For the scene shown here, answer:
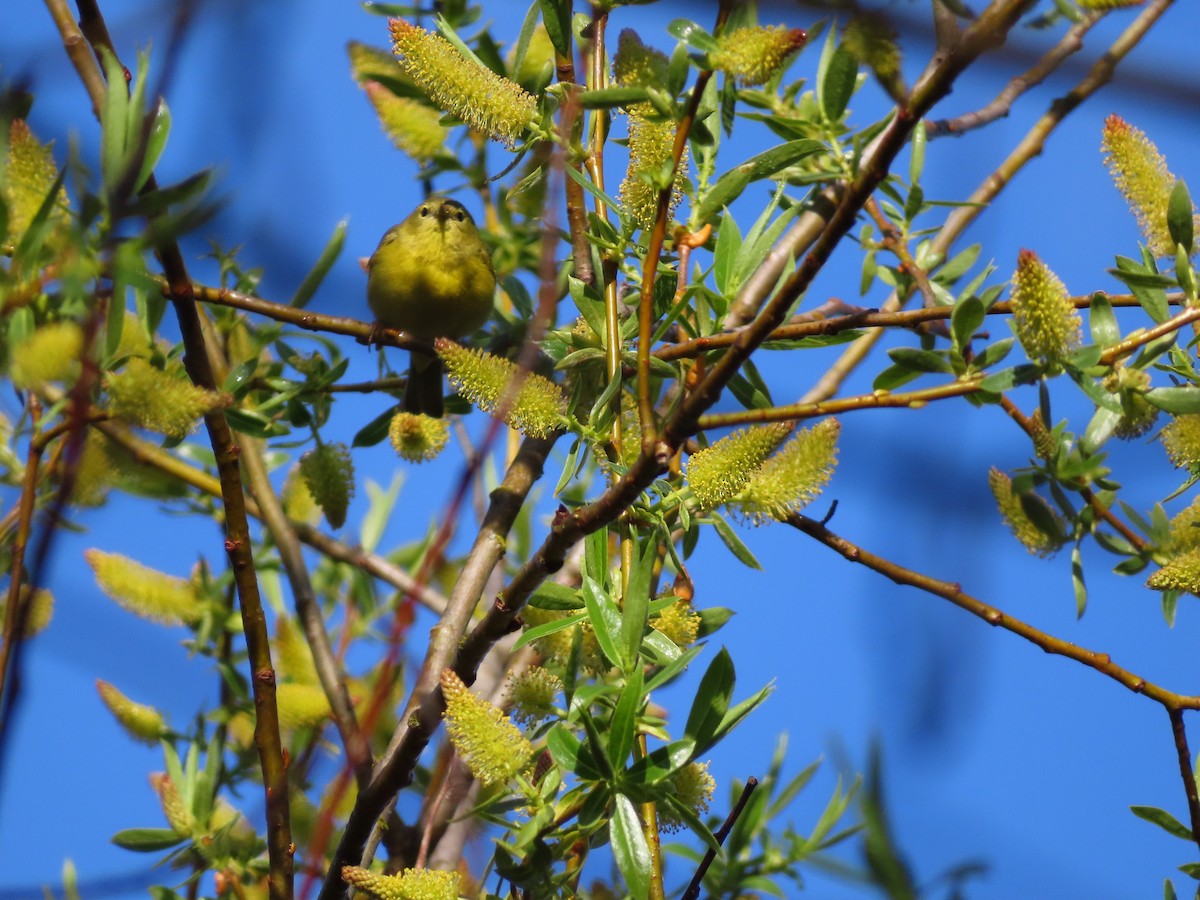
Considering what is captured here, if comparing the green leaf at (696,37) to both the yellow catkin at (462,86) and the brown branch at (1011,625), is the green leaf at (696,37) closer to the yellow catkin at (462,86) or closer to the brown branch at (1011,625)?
the yellow catkin at (462,86)

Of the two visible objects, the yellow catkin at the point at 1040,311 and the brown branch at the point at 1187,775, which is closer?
the yellow catkin at the point at 1040,311

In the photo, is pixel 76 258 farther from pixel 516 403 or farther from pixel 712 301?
pixel 712 301

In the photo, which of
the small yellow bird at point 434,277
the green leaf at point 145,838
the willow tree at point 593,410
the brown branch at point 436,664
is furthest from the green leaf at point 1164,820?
the small yellow bird at point 434,277

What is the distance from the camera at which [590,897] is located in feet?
5.92

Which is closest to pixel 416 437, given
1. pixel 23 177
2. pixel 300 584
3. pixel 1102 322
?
pixel 300 584

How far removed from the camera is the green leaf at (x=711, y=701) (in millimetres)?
1474

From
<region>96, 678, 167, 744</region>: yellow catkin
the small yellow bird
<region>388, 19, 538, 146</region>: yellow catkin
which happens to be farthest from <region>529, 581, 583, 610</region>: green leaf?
the small yellow bird

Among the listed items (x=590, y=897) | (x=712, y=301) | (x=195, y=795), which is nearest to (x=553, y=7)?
(x=712, y=301)

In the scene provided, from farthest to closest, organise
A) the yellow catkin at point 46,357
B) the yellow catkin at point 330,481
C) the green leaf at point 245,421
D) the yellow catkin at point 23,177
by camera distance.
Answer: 1. the yellow catkin at point 330,481
2. the green leaf at point 245,421
3. the yellow catkin at point 23,177
4. the yellow catkin at point 46,357

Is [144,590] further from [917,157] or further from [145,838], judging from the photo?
[917,157]

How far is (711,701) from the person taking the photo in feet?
4.86

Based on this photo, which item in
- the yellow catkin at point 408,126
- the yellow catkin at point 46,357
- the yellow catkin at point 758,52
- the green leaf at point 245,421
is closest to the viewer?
the yellow catkin at point 46,357

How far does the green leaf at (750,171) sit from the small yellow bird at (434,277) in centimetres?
245

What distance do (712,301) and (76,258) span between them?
0.82 m
